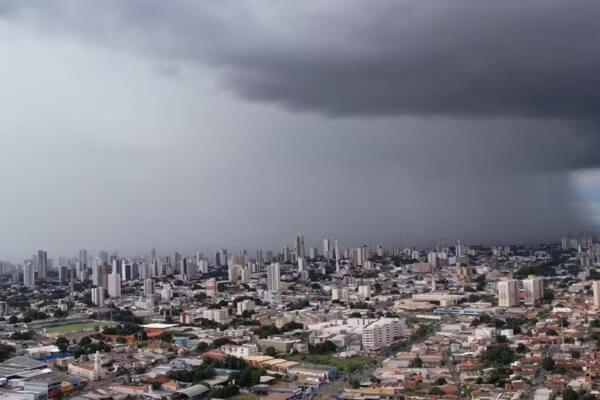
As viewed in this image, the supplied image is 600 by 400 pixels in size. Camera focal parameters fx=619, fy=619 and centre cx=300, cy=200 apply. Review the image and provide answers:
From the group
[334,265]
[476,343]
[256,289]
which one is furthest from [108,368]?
[334,265]

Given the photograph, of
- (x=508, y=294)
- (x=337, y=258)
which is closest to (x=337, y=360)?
(x=508, y=294)

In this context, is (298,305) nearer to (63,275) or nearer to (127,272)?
(127,272)

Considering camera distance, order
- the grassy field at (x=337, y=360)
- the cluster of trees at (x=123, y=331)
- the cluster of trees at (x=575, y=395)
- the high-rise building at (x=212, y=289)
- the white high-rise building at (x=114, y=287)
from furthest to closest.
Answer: the white high-rise building at (x=114, y=287) → the high-rise building at (x=212, y=289) → the cluster of trees at (x=123, y=331) → the grassy field at (x=337, y=360) → the cluster of trees at (x=575, y=395)

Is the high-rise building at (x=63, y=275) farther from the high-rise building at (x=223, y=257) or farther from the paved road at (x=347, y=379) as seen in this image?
the paved road at (x=347, y=379)

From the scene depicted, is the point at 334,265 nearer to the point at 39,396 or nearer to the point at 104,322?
the point at 104,322

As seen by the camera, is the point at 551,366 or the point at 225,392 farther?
the point at 551,366

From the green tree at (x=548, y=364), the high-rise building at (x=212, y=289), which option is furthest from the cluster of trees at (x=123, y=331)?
the green tree at (x=548, y=364)

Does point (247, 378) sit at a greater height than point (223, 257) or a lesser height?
lesser
